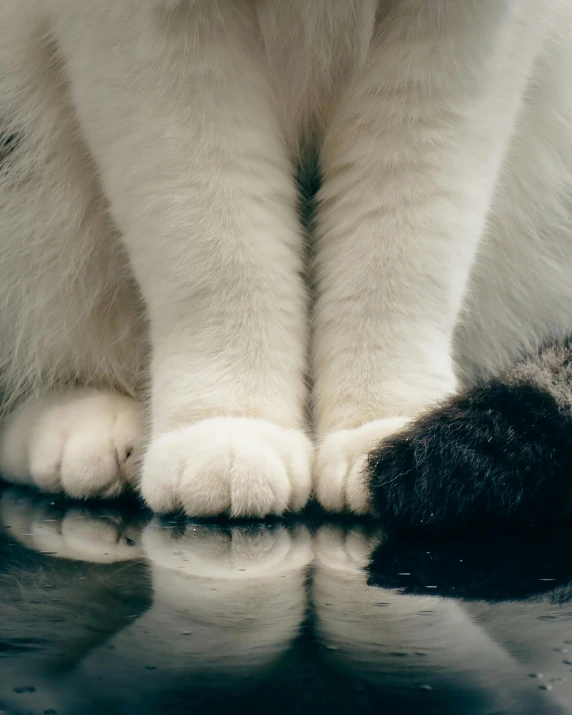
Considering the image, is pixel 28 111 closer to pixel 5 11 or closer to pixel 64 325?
pixel 5 11

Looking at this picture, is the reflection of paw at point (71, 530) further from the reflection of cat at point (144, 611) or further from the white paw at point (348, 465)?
the white paw at point (348, 465)

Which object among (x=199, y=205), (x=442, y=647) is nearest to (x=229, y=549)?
(x=442, y=647)

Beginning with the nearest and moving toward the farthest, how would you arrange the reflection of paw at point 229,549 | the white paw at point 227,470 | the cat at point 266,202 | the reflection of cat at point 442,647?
the reflection of cat at point 442,647
the reflection of paw at point 229,549
the white paw at point 227,470
the cat at point 266,202

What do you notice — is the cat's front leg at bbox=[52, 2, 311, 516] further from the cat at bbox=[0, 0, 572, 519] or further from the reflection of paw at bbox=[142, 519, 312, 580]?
the reflection of paw at bbox=[142, 519, 312, 580]

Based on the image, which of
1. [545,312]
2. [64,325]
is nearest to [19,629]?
[64,325]

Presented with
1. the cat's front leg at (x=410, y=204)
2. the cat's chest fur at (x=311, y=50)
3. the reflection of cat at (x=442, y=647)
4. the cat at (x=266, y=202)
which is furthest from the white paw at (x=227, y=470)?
the cat's chest fur at (x=311, y=50)

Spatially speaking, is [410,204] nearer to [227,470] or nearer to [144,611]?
[227,470]
